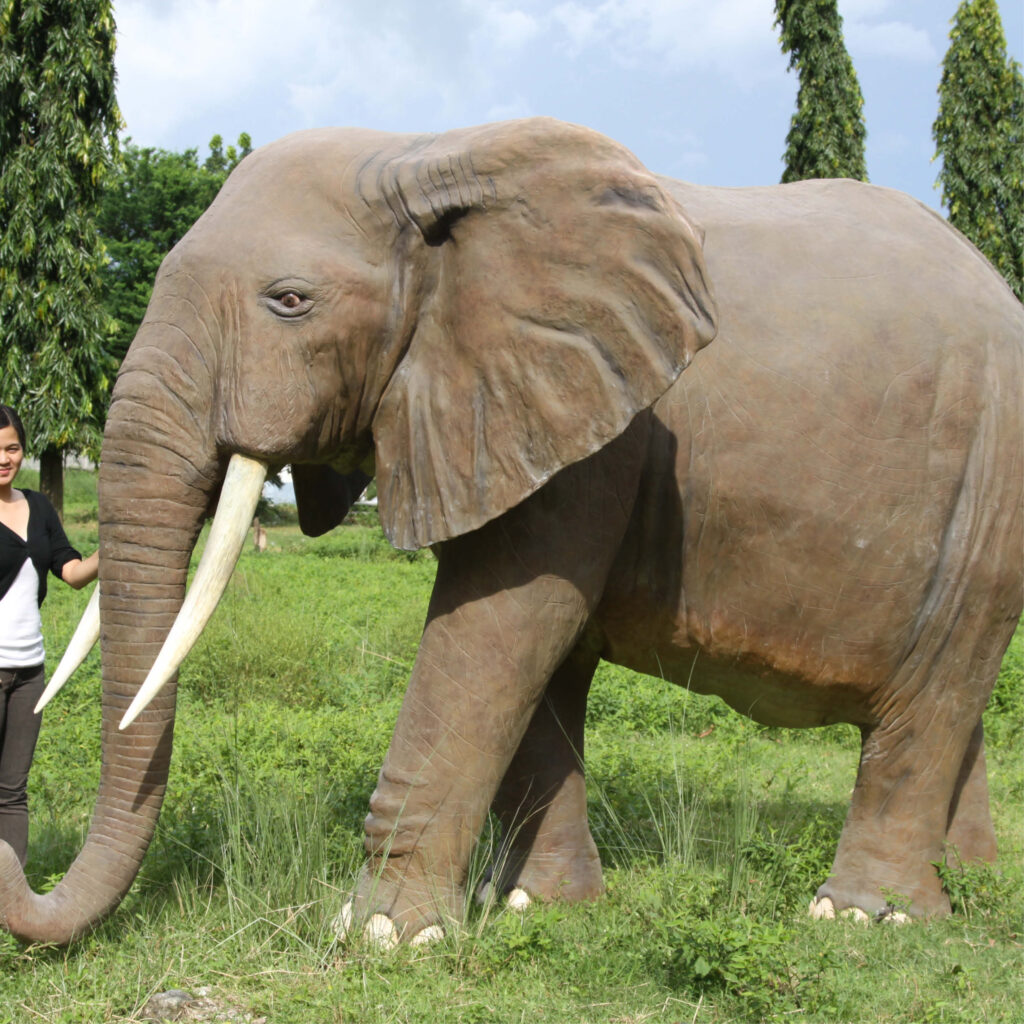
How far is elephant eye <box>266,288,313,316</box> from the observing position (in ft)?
11.0

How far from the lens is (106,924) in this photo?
3.75 meters

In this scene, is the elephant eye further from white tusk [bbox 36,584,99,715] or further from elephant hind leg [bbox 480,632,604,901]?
elephant hind leg [bbox 480,632,604,901]

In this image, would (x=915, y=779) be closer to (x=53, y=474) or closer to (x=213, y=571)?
(x=213, y=571)

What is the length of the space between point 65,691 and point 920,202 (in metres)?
6.05

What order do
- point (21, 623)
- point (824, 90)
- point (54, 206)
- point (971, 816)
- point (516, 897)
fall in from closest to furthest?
point (21, 623), point (516, 897), point (971, 816), point (54, 206), point (824, 90)

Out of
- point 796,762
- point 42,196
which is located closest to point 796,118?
point 42,196

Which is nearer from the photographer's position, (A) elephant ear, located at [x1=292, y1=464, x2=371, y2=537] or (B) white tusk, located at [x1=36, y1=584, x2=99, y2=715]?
(B) white tusk, located at [x1=36, y1=584, x2=99, y2=715]

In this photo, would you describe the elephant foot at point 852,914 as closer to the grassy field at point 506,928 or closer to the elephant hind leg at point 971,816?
the grassy field at point 506,928

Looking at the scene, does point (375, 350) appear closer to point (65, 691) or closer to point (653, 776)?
point (653, 776)

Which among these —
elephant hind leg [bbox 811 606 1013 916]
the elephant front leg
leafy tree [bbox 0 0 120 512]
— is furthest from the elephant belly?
leafy tree [bbox 0 0 120 512]

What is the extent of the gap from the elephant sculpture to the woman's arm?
756 millimetres

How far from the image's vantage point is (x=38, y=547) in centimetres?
443

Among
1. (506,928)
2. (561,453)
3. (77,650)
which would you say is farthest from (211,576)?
(506,928)

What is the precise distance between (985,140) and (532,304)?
20.6 m
